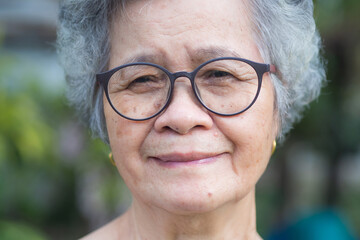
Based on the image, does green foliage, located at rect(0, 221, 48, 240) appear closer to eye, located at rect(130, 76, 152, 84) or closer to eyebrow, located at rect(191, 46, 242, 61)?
eye, located at rect(130, 76, 152, 84)

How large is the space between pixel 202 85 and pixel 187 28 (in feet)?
0.73

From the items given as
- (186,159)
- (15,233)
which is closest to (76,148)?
(15,233)

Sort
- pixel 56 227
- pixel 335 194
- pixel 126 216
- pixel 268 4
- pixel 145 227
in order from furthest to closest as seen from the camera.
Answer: pixel 56 227, pixel 335 194, pixel 126 216, pixel 145 227, pixel 268 4

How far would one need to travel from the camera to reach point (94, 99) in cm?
208

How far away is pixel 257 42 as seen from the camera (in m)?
1.77

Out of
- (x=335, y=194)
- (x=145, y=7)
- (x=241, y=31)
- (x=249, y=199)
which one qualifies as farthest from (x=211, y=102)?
(x=335, y=194)

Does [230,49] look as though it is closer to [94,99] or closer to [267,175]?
[94,99]

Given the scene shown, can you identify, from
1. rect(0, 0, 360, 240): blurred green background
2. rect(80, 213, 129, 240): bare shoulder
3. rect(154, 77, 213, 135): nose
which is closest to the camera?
rect(154, 77, 213, 135): nose

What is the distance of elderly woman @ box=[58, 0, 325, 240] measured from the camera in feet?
5.42

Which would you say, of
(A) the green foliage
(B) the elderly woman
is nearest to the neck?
(B) the elderly woman

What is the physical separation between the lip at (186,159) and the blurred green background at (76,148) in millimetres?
1933

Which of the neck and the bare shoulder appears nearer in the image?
the neck

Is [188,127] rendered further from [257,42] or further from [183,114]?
[257,42]

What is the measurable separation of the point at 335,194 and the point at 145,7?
15.4 ft
